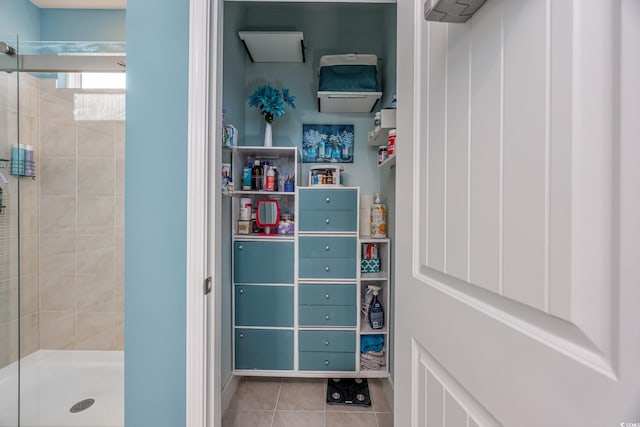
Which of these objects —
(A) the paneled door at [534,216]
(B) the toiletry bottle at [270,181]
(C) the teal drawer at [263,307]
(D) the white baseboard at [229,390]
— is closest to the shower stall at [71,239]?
(D) the white baseboard at [229,390]

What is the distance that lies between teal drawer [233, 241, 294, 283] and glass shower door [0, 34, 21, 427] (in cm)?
116

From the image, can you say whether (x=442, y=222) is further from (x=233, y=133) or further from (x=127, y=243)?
(x=233, y=133)

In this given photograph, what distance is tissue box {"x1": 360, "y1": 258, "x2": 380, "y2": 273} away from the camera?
2123mm

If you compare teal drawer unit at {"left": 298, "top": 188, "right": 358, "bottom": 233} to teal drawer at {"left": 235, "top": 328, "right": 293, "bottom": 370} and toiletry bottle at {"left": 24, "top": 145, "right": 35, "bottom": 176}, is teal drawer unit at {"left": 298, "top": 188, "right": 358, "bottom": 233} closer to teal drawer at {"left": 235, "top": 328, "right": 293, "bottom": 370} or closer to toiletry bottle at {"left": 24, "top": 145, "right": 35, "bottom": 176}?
teal drawer at {"left": 235, "top": 328, "right": 293, "bottom": 370}

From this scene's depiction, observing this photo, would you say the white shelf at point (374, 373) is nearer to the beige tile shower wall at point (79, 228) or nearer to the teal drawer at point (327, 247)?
the teal drawer at point (327, 247)

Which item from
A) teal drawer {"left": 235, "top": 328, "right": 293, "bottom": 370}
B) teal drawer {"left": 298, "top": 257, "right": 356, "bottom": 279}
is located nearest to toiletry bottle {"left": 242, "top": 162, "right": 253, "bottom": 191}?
teal drawer {"left": 298, "top": 257, "right": 356, "bottom": 279}

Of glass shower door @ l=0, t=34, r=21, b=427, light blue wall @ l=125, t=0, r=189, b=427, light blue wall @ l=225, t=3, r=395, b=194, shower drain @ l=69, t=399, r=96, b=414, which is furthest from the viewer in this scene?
light blue wall @ l=225, t=3, r=395, b=194

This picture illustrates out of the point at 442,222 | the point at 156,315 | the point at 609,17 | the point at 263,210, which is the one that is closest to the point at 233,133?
the point at 263,210

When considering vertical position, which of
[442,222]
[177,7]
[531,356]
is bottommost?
[531,356]

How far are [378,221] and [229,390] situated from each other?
1556 mm

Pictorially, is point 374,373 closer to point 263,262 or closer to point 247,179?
point 263,262

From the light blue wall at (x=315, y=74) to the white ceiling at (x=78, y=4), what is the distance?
0.98 meters

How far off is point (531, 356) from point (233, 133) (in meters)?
1.85

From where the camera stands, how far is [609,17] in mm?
263
